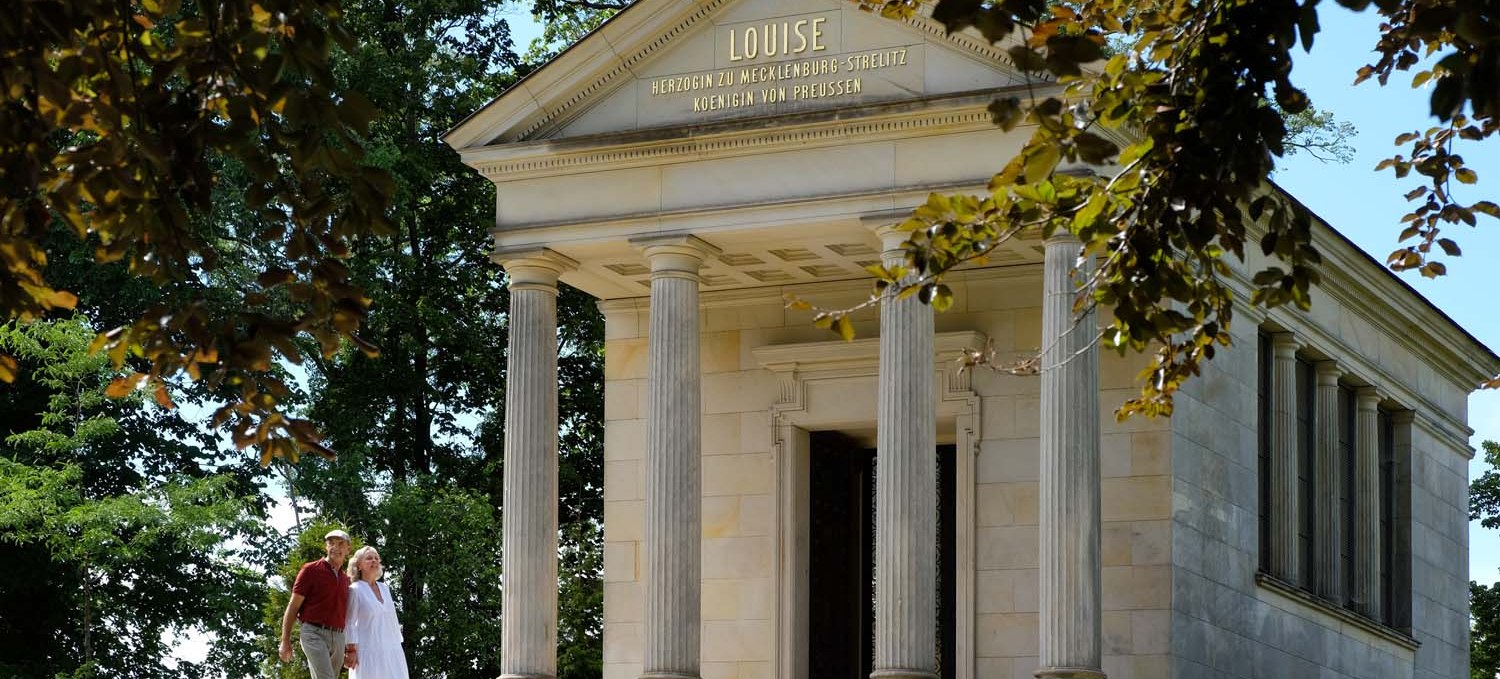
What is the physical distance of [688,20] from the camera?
105 ft

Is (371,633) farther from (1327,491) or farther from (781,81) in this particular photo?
(1327,491)

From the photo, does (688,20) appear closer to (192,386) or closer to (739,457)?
(739,457)

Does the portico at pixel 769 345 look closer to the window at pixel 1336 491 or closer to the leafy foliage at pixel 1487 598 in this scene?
the window at pixel 1336 491

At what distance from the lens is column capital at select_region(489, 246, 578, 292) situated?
32781mm

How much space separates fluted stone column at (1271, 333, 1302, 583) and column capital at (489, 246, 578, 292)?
1078cm

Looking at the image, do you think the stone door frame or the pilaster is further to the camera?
the pilaster

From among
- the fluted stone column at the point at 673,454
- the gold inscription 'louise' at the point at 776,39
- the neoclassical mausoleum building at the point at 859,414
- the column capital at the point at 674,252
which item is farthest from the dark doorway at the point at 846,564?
the gold inscription 'louise' at the point at 776,39

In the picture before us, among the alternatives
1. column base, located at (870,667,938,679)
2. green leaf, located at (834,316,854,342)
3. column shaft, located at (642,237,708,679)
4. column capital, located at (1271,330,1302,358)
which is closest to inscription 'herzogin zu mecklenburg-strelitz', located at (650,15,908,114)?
column shaft, located at (642,237,708,679)

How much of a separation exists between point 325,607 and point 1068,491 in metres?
9.35

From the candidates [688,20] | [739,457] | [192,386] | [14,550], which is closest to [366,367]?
[192,386]

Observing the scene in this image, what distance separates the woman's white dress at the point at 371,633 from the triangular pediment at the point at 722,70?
9183 millimetres

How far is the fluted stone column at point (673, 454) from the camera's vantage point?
31.3 meters

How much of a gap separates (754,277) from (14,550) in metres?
17.2

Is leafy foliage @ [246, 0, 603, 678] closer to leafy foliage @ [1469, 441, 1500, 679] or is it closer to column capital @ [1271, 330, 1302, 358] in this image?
column capital @ [1271, 330, 1302, 358]
